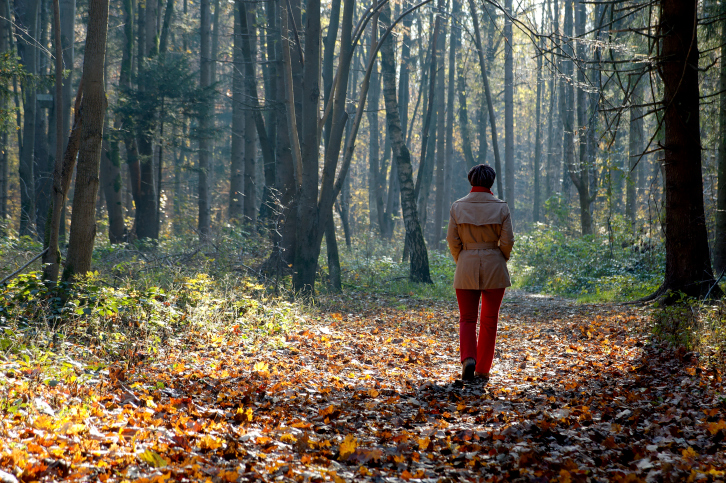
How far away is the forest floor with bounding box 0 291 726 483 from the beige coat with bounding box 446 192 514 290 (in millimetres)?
1098

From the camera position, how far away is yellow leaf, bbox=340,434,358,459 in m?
3.23

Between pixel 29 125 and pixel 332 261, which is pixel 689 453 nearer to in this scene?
pixel 332 261

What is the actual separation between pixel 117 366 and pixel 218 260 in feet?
21.9

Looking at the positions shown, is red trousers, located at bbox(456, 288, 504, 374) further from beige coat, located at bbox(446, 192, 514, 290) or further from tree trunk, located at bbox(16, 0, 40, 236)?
tree trunk, located at bbox(16, 0, 40, 236)

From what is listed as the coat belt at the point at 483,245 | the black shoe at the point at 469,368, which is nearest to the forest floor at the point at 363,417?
the black shoe at the point at 469,368

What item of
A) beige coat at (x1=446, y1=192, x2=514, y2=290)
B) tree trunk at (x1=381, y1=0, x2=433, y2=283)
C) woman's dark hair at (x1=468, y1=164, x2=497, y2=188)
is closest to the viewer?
beige coat at (x1=446, y1=192, x2=514, y2=290)

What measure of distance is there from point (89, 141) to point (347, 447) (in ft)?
17.8

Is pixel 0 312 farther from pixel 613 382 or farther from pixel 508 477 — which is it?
pixel 613 382

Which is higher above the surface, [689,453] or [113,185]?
[113,185]

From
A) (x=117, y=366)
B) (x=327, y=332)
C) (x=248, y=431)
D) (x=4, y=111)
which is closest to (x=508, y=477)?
(x=248, y=431)

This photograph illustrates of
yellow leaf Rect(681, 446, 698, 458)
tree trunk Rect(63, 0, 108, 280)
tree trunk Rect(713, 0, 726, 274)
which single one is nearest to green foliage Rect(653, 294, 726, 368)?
tree trunk Rect(713, 0, 726, 274)

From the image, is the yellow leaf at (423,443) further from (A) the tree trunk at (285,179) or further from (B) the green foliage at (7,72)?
(B) the green foliage at (7,72)

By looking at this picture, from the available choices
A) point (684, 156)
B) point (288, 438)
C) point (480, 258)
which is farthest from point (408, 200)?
point (288, 438)

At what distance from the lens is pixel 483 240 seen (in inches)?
211
